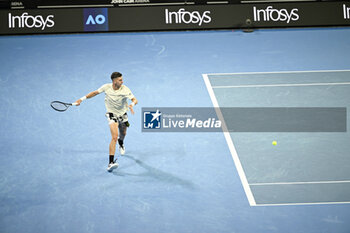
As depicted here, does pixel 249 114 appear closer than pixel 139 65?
Yes

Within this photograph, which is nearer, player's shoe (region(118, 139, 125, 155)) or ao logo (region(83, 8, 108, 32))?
player's shoe (region(118, 139, 125, 155))

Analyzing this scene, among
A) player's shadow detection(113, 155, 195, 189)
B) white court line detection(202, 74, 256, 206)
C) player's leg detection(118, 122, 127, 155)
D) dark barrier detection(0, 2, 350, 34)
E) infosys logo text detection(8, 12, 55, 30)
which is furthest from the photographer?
dark barrier detection(0, 2, 350, 34)

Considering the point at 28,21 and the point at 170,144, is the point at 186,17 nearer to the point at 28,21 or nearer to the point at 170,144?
the point at 28,21

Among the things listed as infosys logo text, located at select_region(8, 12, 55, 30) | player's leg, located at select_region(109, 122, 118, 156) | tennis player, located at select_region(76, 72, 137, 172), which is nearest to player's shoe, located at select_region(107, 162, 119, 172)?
tennis player, located at select_region(76, 72, 137, 172)

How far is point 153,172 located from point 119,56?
495cm

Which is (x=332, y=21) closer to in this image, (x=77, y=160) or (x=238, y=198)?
(x=238, y=198)

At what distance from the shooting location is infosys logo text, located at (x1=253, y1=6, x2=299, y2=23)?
45.6ft

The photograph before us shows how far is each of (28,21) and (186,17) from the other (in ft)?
16.2

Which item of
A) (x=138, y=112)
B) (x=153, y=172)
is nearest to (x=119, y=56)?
(x=138, y=112)

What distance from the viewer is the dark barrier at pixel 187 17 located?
547 inches

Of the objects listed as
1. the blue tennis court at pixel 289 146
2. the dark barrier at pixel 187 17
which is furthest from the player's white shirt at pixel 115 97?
the dark barrier at pixel 187 17

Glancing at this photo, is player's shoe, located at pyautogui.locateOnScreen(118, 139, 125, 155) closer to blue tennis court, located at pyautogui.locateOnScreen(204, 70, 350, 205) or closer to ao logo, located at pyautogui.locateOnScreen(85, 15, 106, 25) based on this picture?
blue tennis court, located at pyautogui.locateOnScreen(204, 70, 350, 205)

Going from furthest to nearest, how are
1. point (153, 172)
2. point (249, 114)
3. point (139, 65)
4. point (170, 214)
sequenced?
point (139, 65), point (249, 114), point (153, 172), point (170, 214)

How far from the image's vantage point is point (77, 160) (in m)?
Answer: 9.50
